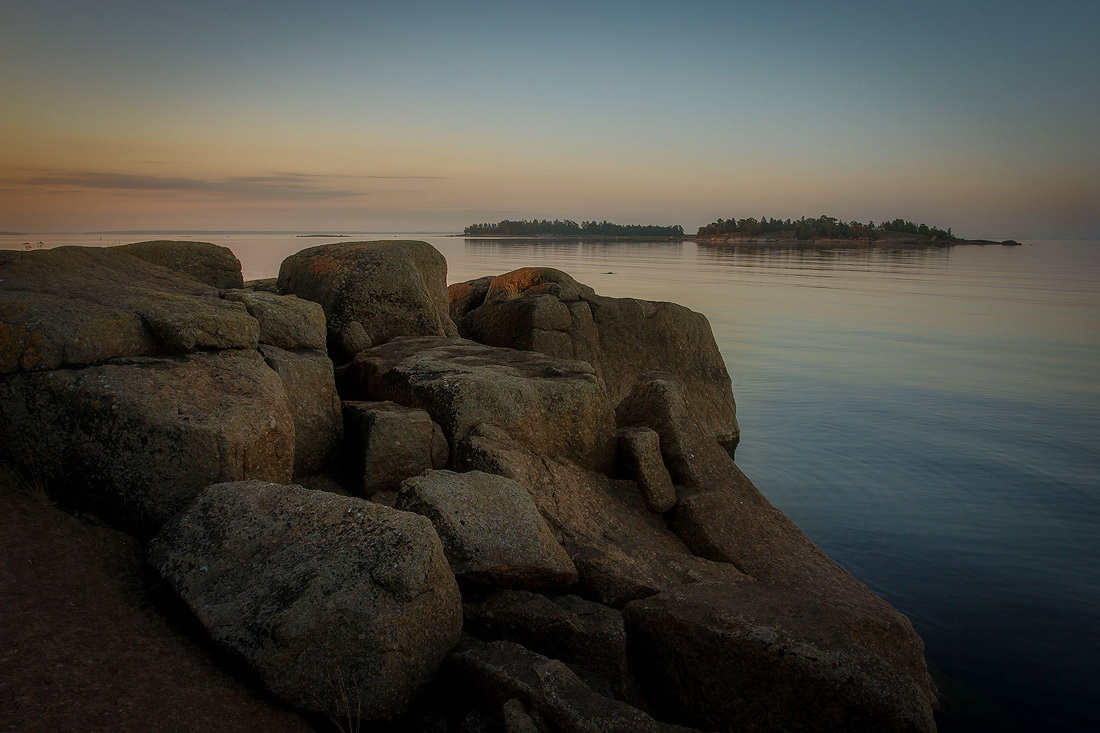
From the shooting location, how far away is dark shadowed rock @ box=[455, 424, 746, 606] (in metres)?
6.70

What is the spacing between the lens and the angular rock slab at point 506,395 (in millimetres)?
8359

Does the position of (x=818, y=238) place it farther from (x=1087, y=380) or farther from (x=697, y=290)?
(x=1087, y=380)

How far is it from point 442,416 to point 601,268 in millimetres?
62635

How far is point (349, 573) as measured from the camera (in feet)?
16.2

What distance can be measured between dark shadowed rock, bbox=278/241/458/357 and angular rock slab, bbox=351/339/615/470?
4.37 ft

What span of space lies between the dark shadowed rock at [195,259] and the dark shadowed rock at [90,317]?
2.36m

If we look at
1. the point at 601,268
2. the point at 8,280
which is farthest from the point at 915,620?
the point at 601,268

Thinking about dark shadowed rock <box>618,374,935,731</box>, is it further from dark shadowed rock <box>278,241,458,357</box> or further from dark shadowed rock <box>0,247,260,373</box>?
dark shadowed rock <box>0,247,260,373</box>

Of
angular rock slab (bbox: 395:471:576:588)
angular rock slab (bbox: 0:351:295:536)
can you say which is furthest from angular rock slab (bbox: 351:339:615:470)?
angular rock slab (bbox: 0:351:295:536)

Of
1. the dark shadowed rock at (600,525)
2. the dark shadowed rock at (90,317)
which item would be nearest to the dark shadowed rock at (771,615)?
the dark shadowed rock at (600,525)

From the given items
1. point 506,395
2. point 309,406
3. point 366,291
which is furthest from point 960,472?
point 309,406

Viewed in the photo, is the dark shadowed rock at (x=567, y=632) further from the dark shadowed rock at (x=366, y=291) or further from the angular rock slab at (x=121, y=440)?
the dark shadowed rock at (x=366, y=291)

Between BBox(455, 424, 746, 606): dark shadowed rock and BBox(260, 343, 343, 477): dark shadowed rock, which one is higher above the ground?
BBox(260, 343, 343, 477): dark shadowed rock

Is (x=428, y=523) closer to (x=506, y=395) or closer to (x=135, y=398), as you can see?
(x=135, y=398)
